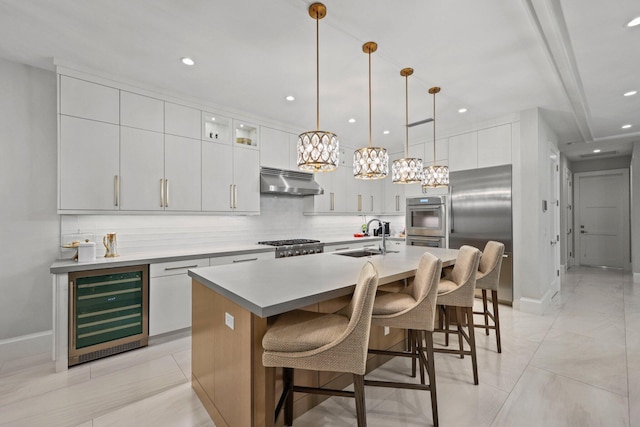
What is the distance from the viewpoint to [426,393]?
2074 millimetres

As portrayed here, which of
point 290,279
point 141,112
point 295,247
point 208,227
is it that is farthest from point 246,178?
point 290,279

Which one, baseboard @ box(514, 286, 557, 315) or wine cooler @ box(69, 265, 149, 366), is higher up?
wine cooler @ box(69, 265, 149, 366)

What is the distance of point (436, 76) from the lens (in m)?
2.87

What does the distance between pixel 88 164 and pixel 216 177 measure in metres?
1.29

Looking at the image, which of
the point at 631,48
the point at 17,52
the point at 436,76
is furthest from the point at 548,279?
the point at 17,52

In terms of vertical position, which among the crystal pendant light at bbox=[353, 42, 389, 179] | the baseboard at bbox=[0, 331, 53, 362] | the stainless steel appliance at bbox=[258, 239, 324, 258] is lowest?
the baseboard at bbox=[0, 331, 53, 362]

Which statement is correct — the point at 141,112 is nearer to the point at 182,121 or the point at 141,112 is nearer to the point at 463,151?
the point at 182,121

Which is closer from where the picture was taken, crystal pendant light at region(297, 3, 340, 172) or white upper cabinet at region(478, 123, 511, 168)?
crystal pendant light at region(297, 3, 340, 172)

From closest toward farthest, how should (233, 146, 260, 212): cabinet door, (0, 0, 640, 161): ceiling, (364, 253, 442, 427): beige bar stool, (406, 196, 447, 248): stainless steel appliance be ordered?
(364, 253, 442, 427): beige bar stool → (0, 0, 640, 161): ceiling → (233, 146, 260, 212): cabinet door → (406, 196, 447, 248): stainless steel appliance

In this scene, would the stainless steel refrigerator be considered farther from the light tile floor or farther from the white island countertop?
the white island countertop

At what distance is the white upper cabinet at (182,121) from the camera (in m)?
3.27

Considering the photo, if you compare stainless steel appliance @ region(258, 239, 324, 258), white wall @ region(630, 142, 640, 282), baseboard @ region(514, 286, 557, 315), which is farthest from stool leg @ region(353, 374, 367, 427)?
white wall @ region(630, 142, 640, 282)

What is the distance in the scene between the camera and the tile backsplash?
307 centimetres

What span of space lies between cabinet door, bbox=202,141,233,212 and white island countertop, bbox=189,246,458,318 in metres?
1.59
